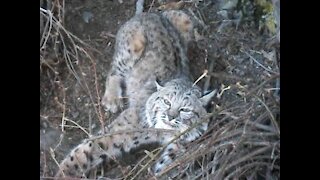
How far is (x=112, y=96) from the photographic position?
3107mm

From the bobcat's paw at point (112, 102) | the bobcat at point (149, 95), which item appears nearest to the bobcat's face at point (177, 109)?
the bobcat at point (149, 95)

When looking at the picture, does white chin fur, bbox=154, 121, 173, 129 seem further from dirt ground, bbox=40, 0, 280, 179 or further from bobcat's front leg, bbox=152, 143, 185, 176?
dirt ground, bbox=40, 0, 280, 179

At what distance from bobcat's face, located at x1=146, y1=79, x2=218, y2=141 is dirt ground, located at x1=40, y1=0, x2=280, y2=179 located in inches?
2.9

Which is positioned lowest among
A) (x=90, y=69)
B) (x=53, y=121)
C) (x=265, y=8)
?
(x=53, y=121)

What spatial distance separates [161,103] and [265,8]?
66 cm

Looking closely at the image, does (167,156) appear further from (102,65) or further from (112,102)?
(102,65)

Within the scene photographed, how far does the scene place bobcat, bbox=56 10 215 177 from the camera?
308cm

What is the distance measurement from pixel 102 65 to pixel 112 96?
0.49 feet

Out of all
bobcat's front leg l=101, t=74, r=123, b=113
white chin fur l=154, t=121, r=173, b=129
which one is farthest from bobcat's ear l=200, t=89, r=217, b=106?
bobcat's front leg l=101, t=74, r=123, b=113

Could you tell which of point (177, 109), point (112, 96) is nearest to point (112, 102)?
point (112, 96)

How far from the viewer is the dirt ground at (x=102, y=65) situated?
306 cm

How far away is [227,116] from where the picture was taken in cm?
310
